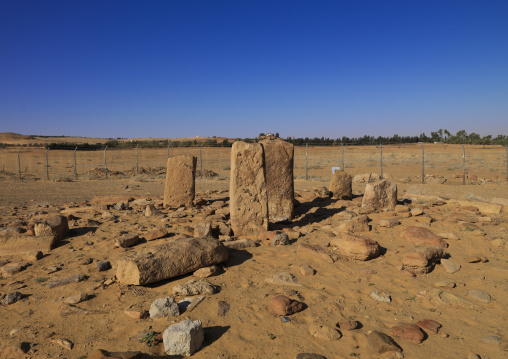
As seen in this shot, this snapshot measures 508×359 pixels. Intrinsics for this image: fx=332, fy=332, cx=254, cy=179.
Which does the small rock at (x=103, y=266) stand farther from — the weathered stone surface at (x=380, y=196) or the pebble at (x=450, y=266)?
the weathered stone surface at (x=380, y=196)

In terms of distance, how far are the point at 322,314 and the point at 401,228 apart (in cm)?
389

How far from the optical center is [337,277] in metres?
5.07

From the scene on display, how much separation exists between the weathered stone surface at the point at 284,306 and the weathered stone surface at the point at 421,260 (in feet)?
7.28

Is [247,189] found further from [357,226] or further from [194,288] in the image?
[194,288]

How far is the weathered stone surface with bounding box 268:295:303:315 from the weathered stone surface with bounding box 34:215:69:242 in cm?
474

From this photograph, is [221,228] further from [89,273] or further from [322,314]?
[322,314]

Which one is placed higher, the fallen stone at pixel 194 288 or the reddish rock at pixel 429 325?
the fallen stone at pixel 194 288

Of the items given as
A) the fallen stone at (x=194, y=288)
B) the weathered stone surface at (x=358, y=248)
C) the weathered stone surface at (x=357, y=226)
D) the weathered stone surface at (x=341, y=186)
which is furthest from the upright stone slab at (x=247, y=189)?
the weathered stone surface at (x=341, y=186)

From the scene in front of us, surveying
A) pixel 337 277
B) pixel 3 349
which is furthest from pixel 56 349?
pixel 337 277

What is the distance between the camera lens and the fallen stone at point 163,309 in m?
3.87

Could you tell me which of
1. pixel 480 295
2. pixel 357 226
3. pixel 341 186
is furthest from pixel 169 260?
pixel 341 186

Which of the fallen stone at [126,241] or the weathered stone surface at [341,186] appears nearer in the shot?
the fallen stone at [126,241]

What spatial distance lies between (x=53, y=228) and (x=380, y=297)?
6.02 m

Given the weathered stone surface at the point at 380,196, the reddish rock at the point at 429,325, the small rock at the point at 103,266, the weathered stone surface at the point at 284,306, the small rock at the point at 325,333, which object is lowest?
the reddish rock at the point at 429,325
